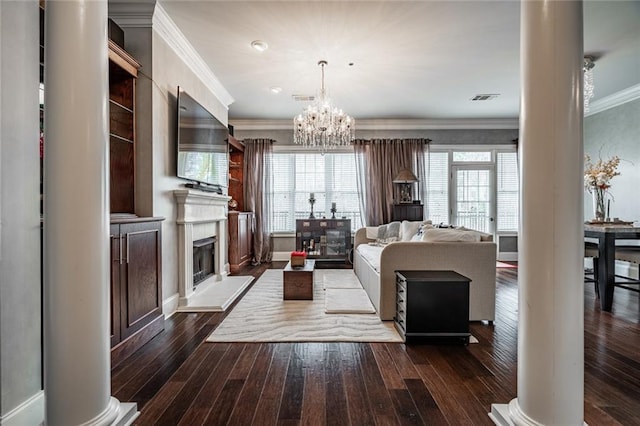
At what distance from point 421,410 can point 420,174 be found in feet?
17.5

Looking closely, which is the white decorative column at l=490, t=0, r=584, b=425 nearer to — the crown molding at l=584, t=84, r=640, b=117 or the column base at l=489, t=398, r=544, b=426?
the column base at l=489, t=398, r=544, b=426

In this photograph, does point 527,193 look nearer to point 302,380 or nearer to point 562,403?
point 562,403

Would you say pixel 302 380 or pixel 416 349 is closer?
pixel 302 380

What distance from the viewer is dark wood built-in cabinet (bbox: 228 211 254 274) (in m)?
5.43

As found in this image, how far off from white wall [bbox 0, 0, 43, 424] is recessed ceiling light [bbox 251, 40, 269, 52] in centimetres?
205

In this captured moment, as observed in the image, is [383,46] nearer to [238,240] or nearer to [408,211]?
[408,211]

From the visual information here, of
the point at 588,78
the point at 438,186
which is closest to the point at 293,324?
the point at 588,78

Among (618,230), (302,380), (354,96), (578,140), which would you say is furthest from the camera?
(354,96)

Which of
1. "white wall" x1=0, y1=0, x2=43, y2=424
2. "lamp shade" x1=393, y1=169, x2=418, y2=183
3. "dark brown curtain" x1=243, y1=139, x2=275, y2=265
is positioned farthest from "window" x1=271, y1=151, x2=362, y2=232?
"white wall" x1=0, y1=0, x2=43, y2=424

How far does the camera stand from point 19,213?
4.95 ft

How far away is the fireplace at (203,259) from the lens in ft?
13.3

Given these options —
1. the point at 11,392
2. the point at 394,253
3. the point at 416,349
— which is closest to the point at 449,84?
the point at 394,253

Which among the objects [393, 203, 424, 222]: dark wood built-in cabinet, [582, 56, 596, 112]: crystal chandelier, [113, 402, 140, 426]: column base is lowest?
[113, 402, 140, 426]: column base

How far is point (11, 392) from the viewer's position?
4.82 ft
